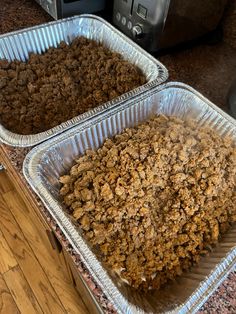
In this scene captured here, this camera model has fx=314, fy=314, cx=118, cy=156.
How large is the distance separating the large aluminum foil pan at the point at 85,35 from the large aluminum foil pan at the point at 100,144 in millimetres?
44

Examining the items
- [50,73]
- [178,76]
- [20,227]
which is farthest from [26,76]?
[20,227]

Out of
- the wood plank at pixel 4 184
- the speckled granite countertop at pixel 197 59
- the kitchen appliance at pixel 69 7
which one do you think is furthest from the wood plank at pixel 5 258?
the kitchen appliance at pixel 69 7

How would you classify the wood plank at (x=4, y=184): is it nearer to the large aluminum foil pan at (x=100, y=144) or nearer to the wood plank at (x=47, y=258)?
the wood plank at (x=47, y=258)

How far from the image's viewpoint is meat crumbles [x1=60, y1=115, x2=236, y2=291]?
526 mm

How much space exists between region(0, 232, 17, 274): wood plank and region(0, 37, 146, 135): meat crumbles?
0.63m

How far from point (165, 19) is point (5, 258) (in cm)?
95

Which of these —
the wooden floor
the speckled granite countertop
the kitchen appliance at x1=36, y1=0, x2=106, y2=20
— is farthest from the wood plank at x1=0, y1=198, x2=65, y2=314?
the kitchen appliance at x1=36, y1=0, x2=106, y2=20

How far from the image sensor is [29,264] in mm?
1132

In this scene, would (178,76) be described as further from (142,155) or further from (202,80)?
(142,155)

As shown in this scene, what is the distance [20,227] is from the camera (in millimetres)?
1215

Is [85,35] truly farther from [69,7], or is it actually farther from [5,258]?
[5,258]

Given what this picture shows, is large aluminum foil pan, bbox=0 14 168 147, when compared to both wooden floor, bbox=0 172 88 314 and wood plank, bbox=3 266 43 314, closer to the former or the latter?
wooden floor, bbox=0 172 88 314

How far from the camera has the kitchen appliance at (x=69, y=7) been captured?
2.98ft

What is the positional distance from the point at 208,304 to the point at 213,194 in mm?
185
